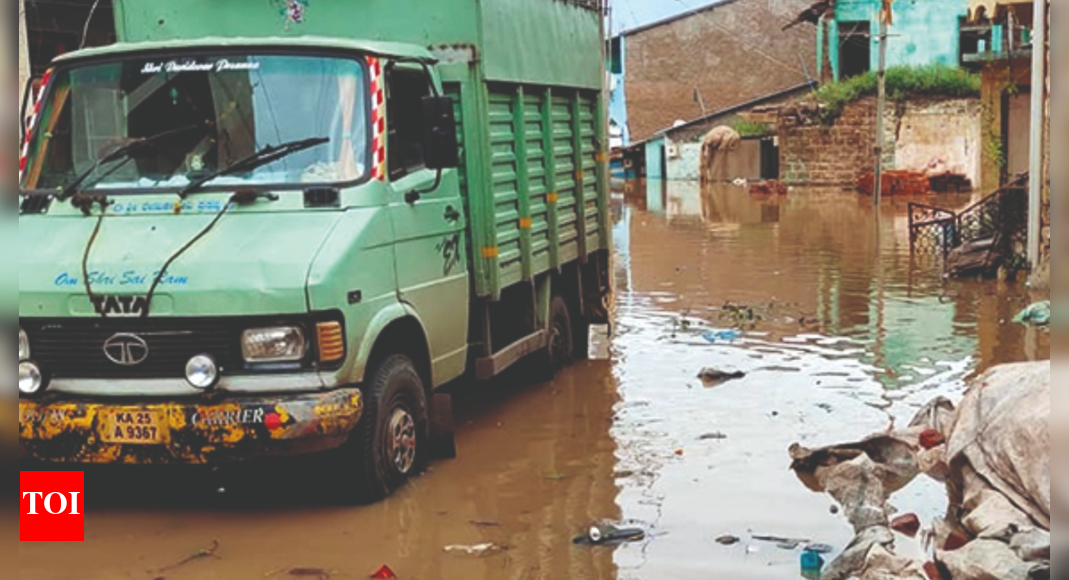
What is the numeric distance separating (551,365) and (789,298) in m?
5.72

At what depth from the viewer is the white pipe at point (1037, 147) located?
13.6 meters

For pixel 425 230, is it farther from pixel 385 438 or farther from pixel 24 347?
pixel 24 347

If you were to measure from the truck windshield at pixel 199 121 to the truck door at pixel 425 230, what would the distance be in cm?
35

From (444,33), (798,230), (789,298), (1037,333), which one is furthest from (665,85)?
(444,33)

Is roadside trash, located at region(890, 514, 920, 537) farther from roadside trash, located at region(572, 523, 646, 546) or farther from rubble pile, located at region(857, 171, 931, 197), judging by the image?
rubble pile, located at region(857, 171, 931, 197)

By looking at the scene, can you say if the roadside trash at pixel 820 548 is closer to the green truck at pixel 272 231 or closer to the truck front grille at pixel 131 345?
the green truck at pixel 272 231

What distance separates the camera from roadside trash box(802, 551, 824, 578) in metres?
5.81

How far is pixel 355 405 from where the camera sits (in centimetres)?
642

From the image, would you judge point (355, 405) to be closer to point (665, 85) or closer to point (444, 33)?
point (444, 33)

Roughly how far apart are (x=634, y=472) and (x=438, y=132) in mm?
2370

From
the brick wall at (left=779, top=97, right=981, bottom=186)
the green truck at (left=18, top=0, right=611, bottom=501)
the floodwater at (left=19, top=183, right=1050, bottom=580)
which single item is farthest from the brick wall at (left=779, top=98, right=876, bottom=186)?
the green truck at (left=18, top=0, right=611, bottom=501)

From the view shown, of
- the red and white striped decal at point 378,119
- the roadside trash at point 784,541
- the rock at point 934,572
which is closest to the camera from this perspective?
the rock at point 934,572

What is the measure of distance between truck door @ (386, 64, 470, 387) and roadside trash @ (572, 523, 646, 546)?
1689mm

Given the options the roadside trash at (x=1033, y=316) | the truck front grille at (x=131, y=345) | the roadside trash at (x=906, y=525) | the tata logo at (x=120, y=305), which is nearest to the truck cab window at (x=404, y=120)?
the truck front grille at (x=131, y=345)
